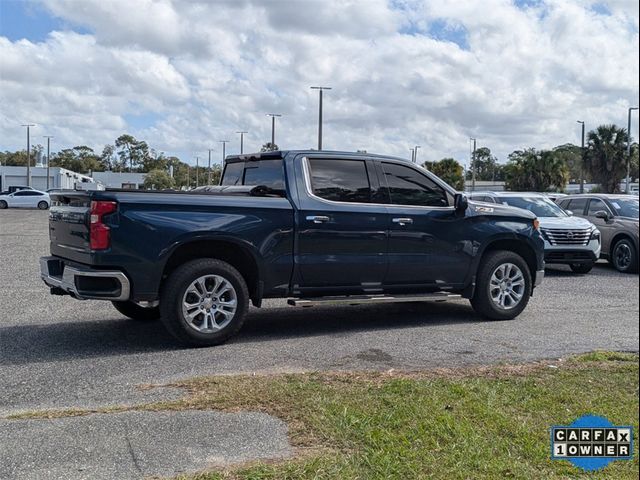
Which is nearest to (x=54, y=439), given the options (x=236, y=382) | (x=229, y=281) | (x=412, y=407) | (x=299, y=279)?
(x=236, y=382)

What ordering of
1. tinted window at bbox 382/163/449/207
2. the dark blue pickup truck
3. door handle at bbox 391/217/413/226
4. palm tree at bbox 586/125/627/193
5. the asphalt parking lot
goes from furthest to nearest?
palm tree at bbox 586/125/627/193 → tinted window at bbox 382/163/449/207 → door handle at bbox 391/217/413/226 → the dark blue pickup truck → the asphalt parking lot

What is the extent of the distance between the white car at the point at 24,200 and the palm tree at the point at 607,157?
39.0 m

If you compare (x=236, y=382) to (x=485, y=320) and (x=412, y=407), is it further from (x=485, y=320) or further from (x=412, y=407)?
(x=485, y=320)

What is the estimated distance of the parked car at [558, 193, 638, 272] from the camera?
45.1 feet

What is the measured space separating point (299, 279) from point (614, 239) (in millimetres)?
9602

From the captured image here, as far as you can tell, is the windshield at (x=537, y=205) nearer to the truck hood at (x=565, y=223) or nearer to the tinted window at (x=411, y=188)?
the truck hood at (x=565, y=223)

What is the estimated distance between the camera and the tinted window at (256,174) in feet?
24.5

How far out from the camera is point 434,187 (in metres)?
8.06

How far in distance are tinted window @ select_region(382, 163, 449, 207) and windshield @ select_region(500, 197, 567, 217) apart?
276 inches

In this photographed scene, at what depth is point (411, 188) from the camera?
7.93 metres

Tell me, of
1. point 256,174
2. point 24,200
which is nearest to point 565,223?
point 256,174

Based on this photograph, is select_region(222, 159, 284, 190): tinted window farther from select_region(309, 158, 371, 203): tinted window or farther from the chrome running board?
the chrome running board

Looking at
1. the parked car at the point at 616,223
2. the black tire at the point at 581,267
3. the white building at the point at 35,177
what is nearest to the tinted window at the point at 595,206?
the parked car at the point at 616,223

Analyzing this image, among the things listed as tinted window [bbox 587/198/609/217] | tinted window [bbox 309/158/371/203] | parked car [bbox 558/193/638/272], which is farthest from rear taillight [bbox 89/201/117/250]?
tinted window [bbox 587/198/609/217]
